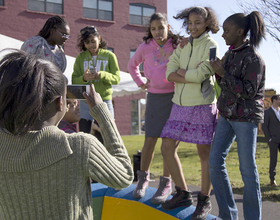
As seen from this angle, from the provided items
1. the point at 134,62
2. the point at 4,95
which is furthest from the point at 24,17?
the point at 4,95

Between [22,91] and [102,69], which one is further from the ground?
[102,69]

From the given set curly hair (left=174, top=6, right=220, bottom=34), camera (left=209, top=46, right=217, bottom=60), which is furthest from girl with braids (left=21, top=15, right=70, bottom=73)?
camera (left=209, top=46, right=217, bottom=60)

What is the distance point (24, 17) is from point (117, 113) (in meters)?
7.73

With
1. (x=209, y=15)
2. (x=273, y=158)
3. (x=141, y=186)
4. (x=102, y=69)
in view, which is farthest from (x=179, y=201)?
(x=273, y=158)

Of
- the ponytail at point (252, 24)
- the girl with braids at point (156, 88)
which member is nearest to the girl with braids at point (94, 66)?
the girl with braids at point (156, 88)

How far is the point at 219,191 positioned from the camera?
2.37 m

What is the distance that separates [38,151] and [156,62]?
2.16m

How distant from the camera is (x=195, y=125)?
2555 mm

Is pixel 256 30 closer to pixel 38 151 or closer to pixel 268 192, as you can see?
pixel 38 151

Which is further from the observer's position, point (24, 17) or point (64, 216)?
point (24, 17)

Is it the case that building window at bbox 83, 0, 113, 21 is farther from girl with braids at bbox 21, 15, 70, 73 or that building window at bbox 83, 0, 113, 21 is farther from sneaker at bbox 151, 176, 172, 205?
sneaker at bbox 151, 176, 172, 205

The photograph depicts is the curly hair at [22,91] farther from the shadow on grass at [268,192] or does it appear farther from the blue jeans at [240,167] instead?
the shadow on grass at [268,192]

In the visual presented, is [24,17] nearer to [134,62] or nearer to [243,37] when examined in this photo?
[134,62]

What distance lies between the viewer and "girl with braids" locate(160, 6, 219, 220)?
2.52 metres
